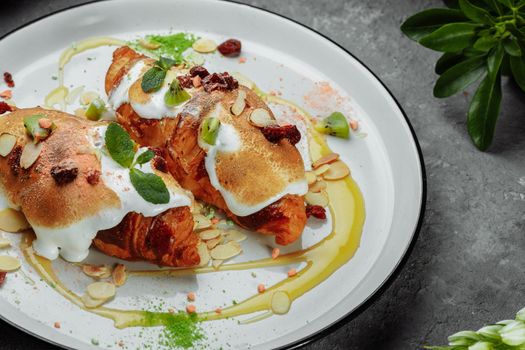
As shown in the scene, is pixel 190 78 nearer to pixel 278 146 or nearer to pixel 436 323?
pixel 278 146

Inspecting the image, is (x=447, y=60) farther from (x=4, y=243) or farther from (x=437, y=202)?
(x=4, y=243)

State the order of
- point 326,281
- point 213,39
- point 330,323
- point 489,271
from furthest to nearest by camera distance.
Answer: point 213,39 → point 489,271 → point 326,281 → point 330,323

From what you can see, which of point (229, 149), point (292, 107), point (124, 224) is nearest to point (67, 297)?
point (124, 224)

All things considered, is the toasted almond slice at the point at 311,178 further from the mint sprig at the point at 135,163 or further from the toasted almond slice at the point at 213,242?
the mint sprig at the point at 135,163

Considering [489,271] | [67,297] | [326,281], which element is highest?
[67,297]

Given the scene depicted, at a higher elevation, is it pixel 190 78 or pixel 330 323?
pixel 190 78

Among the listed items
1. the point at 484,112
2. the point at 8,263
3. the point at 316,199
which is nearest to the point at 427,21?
the point at 484,112

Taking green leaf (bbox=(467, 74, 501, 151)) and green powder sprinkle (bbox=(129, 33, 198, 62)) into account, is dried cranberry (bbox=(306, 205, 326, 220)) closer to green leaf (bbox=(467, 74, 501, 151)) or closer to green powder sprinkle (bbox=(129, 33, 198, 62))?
green leaf (bbox=(467, 74, 501, 151))
